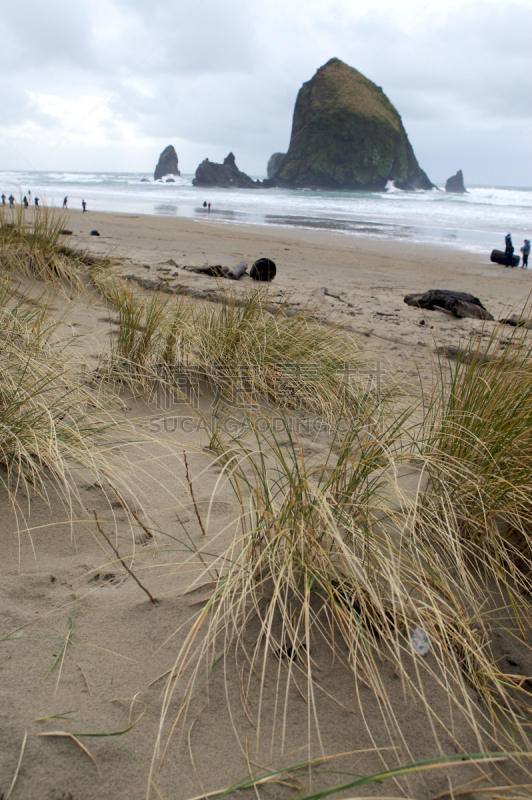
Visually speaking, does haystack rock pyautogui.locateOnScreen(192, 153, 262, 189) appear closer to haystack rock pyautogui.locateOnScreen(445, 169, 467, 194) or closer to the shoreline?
haystack rock pyautogui.locateOnScreen(445, 169, 467, 194)

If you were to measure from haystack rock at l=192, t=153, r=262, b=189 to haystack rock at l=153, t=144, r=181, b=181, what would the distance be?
89.9 feet

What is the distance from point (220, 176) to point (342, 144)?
1936cm

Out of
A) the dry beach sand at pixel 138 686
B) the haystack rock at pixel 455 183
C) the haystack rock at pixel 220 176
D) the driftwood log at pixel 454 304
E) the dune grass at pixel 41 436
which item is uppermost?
the haystack rock at pixel 455 183

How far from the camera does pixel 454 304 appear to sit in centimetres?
564

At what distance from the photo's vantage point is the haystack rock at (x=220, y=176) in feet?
234

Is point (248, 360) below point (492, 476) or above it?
above

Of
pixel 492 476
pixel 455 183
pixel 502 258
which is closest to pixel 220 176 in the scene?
pixel 455 183

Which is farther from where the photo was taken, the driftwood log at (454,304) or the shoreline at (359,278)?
the driftwood log at (454,304)

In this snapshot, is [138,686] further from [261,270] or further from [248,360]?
[261,270]

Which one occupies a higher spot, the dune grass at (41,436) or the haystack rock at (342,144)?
the haystack rock at (342,144)

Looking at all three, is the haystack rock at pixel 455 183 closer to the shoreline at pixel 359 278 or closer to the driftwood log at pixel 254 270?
the shoreline at pixel 359 278

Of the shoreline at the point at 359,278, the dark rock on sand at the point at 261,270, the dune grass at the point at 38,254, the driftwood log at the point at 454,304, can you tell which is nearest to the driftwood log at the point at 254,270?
the dark rock on sand at the point at 261,270

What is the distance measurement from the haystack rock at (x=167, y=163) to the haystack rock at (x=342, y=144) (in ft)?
99.5

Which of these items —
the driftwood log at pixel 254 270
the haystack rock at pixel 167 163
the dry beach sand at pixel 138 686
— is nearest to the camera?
the dry beach sand at pixel 138 686
